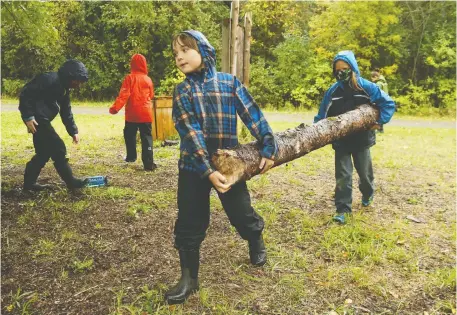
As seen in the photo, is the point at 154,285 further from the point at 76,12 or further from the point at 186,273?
the point at 76,12

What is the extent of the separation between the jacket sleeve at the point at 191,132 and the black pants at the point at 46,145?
2735mm

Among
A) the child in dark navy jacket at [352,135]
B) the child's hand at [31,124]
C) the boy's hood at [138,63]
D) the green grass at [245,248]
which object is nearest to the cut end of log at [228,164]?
the green grass at [245,248]

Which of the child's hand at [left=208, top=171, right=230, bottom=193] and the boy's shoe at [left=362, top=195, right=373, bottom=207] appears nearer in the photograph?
the child's hand at [left=208, top=171, right=230, bottom=193]

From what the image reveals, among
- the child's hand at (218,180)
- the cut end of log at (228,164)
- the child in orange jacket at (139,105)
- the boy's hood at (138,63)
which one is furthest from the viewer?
the boy's hood at (138,63)

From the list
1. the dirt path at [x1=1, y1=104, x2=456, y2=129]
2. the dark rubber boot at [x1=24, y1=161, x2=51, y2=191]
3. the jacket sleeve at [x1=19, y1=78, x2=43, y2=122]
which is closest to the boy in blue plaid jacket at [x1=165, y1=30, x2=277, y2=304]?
the jacket sleeve at [x1=19, y1=78, x2=43, y2=122]

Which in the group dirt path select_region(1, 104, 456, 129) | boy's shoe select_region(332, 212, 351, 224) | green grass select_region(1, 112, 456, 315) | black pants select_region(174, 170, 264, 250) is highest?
black pants select_region(174, 170, 264, 250)

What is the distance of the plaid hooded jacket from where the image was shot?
2.55m

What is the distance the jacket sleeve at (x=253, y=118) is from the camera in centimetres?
271

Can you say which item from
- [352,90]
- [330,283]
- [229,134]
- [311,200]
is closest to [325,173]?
[311,200]

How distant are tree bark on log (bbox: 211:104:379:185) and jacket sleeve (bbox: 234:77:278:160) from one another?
15 centimetres

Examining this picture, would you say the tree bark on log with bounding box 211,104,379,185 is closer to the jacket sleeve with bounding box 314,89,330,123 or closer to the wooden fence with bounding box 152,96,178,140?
the jacket sleeve with bounding box 314,89,330,123

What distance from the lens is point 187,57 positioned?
2555mm

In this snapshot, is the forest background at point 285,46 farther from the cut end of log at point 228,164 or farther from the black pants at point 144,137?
the cut end of log at point 228,164

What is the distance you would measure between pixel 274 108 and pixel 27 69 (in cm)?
1343
